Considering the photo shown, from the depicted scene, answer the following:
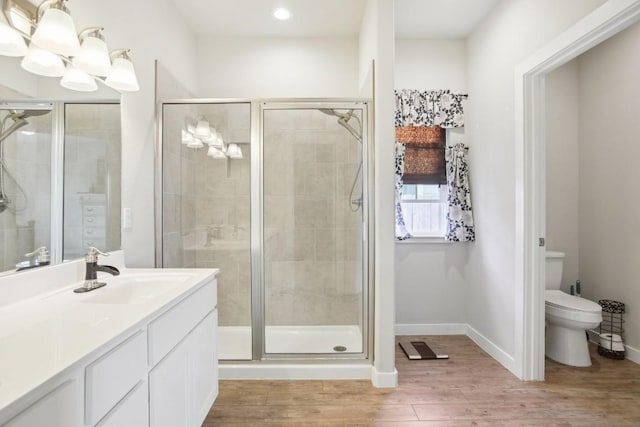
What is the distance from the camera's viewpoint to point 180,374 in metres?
1.34

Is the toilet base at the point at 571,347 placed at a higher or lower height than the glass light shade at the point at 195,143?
lower

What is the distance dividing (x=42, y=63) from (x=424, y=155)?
2.84 metres

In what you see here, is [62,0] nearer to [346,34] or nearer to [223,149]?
[223,149]

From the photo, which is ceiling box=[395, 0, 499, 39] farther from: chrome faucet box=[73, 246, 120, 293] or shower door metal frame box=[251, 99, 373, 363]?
chrome faucet box=[73, 246, 120, 293]

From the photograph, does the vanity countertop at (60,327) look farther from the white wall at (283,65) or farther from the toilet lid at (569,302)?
the toilet lid at (569,302)

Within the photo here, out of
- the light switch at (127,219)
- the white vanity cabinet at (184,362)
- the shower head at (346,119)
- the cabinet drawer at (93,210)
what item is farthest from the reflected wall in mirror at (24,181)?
the shower head at (346,119)

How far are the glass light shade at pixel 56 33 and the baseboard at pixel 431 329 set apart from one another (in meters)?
3.16

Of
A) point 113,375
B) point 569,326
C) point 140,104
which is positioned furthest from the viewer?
point 569,326

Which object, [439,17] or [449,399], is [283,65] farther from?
[449,399]

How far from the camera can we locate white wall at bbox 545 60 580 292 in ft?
9.93

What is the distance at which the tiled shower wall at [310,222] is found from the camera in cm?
249

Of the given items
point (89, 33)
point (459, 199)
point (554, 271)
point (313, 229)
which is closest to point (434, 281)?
point (459, 199)

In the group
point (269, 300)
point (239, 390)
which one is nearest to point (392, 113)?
point (269, 300)

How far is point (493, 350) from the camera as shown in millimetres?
2617
